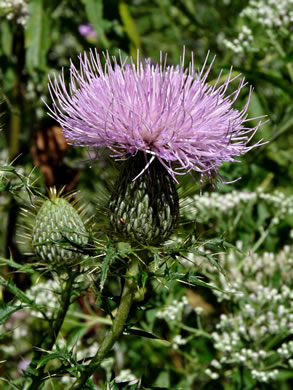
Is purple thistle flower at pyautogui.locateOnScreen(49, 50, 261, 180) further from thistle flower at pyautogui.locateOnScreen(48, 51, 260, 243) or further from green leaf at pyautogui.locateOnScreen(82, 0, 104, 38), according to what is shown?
green leaf at pyautogui.locateOnScreen(82, 0, 104, 38)

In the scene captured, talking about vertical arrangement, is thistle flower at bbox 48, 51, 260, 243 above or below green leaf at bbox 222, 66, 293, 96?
below

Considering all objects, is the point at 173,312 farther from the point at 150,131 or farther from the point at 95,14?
the point at 95,14

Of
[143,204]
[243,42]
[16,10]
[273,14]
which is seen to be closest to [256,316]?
[143,204]

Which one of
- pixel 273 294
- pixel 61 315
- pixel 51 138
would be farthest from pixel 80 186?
pixel 61 315

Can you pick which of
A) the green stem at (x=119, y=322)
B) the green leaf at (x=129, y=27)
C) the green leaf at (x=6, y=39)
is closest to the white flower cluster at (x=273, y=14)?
the green leaf at (x=129, y=27)

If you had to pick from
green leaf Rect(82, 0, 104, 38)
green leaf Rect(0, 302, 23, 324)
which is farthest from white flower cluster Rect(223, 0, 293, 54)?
green leaf Rect(0, 302, 23, 324)
